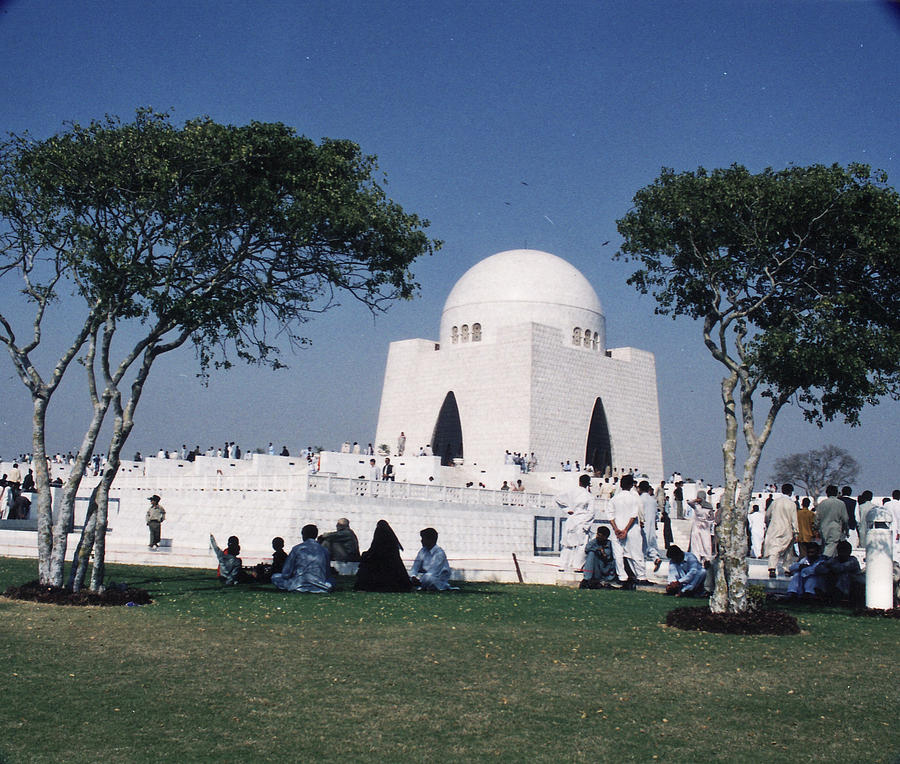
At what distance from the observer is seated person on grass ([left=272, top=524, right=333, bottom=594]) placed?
9875mm

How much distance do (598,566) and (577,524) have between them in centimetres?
79

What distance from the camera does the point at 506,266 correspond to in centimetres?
3709

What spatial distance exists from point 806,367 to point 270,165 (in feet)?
20.2

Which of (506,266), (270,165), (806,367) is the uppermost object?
(506,266)

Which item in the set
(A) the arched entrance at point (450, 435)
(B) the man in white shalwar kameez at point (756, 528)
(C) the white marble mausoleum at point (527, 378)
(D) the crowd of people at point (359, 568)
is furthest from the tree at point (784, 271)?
(A) the arched entrance at point (450, 435)

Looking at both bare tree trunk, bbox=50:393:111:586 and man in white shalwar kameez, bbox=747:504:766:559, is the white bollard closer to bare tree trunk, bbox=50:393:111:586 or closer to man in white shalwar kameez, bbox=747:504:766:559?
bare tree trunk, bbox=50:393:111:586

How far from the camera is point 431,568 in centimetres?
1063

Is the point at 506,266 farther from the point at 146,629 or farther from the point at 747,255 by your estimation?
the point at 146,629

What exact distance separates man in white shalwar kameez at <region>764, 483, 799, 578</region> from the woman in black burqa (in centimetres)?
548

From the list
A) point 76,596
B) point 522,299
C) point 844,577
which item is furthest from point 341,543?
point 522,299

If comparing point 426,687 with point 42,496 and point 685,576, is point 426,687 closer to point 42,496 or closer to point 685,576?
point 42,496

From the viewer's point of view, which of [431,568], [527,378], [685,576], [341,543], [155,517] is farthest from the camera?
[527,378]

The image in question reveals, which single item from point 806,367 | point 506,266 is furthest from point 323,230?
point 506,266

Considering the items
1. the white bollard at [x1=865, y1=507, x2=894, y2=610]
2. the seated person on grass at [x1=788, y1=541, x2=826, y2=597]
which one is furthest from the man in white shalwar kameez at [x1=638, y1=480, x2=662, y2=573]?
the white bollard at [x1=865, y1=507, x2=894, y2=610]
